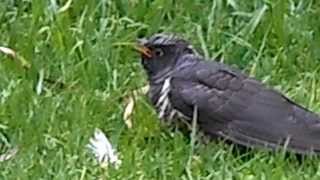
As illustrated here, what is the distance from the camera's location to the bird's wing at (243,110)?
19.4 feet

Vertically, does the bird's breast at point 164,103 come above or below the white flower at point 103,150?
above

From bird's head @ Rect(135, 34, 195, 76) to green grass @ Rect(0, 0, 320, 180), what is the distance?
0.17 m

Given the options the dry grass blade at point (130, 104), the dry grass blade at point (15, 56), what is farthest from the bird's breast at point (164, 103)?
the dry grass blade at point (15, 56)

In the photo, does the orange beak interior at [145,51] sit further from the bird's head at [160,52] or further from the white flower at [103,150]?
the white flower at [103,150]

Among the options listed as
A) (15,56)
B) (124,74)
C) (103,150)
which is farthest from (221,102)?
(15,56)

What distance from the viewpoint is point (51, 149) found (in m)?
5.95

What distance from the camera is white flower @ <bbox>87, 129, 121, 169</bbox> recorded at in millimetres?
5832

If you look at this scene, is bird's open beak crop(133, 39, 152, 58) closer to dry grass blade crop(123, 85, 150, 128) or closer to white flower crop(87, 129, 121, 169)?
dry grass blade crop(123, 85, 150, 128)

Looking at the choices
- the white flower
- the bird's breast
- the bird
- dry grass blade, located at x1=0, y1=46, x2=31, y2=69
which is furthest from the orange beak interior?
dry grass blade, located at x1=0, y1=46, x2=31, y2=69

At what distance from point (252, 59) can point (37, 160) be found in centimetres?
138

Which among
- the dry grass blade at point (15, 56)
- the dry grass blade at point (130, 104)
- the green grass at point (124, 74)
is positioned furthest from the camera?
the dry grass blade at point (15, 56)

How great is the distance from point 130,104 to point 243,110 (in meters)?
0.54

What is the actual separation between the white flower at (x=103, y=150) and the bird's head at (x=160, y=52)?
386mm

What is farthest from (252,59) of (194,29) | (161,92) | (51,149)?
(51,149)
